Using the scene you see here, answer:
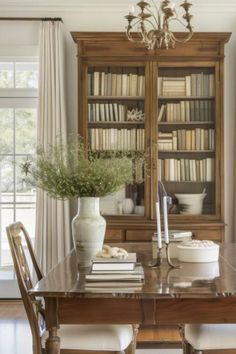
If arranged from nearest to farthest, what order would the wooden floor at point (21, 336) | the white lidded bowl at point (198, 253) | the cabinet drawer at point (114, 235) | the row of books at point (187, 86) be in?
1. the white lidded bowl at point (198, 253)
2. the wooden floor at point (21, 336)
3. the cabinet drawer at point (114, 235)
4. the row of books at point (187, 86)

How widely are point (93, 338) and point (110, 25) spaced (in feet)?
11.2

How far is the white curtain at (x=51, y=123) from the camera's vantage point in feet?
15.4

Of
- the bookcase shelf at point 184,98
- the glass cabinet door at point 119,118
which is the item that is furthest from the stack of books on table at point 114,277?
the bookcase shelf at point 184,98

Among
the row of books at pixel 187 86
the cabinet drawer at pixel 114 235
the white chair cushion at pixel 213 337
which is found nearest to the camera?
the white chair cushion at pixel 213 337

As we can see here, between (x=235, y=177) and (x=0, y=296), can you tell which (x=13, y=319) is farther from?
(x=235, y=177)

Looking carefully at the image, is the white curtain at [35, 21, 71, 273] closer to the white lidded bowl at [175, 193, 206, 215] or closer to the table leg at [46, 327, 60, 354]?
the white lidded bowl at [175, 193, 206, 215]

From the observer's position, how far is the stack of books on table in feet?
6.58

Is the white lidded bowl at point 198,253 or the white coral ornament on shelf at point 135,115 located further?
the white coral ornament on shelf at point 135,115

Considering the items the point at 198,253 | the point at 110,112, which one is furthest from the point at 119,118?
the point at 198,253

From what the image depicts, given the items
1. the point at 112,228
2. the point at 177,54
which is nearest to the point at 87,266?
the point at 112,228

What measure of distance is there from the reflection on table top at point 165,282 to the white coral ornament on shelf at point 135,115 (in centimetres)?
217

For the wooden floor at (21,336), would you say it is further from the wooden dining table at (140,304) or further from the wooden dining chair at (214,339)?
the wooden dining table at (140,304)

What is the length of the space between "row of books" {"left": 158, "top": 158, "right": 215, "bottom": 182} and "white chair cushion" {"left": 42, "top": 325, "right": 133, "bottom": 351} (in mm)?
2392

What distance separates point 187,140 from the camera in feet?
15.1
